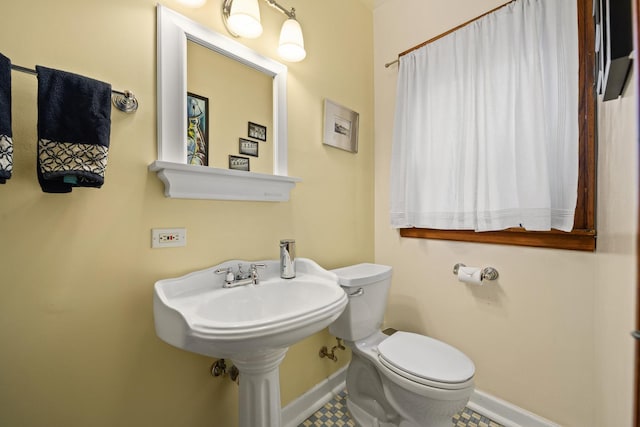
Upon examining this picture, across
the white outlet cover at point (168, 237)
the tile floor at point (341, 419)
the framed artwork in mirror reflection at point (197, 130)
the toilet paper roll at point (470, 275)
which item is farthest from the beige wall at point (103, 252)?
the toilet paper roll at point (470, 275)

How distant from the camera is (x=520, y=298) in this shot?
4.43ft

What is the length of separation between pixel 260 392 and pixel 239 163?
0.93 metres

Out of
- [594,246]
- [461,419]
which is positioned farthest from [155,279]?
[594,246]

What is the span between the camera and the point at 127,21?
923 millimetres

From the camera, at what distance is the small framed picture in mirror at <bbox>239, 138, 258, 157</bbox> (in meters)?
1.23

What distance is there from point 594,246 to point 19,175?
2139 mm

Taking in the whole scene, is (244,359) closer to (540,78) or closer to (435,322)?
(435,322)

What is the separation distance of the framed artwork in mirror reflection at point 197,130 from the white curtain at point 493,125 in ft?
3.84

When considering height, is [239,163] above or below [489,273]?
above

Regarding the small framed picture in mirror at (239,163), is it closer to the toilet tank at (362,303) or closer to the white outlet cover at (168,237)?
the white outlet cover at (168,237)

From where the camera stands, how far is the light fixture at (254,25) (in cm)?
112

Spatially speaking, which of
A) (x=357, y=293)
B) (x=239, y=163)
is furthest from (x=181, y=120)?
(x=357, y=293)

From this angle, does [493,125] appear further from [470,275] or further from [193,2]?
[193,2]

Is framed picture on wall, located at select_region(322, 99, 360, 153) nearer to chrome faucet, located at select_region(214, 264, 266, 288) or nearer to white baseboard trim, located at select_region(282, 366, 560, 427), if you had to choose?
chrome faucet, located at select_region(214, 264, 266, 288)
